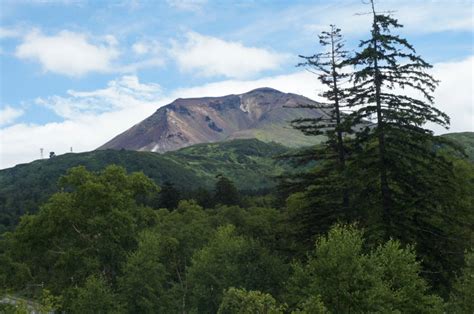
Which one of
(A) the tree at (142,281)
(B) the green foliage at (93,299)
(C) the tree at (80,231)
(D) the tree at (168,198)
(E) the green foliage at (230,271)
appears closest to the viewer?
(B) the green foliage at (93,299)

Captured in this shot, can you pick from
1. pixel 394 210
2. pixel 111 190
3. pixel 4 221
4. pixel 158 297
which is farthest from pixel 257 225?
pixel 4 221

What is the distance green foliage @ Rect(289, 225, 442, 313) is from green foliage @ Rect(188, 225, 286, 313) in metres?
15.0

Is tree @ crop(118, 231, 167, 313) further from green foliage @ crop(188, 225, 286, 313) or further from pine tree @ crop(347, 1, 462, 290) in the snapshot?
pine tree @ crop(347, 1, 462, 290)

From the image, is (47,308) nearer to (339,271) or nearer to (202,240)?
(339,271)

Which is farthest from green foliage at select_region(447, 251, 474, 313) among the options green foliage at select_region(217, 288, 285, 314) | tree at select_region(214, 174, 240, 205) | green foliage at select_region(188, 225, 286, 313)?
tree at select_region(214, 174, 240, 205)

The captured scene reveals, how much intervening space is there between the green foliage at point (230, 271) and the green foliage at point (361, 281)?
15.0m

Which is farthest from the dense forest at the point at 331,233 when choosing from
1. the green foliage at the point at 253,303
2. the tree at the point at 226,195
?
the tree at the point at 226,195

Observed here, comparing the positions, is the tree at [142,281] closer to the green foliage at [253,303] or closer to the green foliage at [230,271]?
the green foliage at [230,271]

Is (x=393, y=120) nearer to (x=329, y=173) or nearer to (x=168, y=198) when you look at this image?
(x=329, y=173)

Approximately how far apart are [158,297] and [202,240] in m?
21.2

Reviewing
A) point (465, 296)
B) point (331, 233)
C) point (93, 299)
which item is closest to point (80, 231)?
point (93, 299)

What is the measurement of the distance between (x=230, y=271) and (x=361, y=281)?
861 inches

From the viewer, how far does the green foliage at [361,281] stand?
81.4ft

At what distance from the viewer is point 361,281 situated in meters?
25.5
